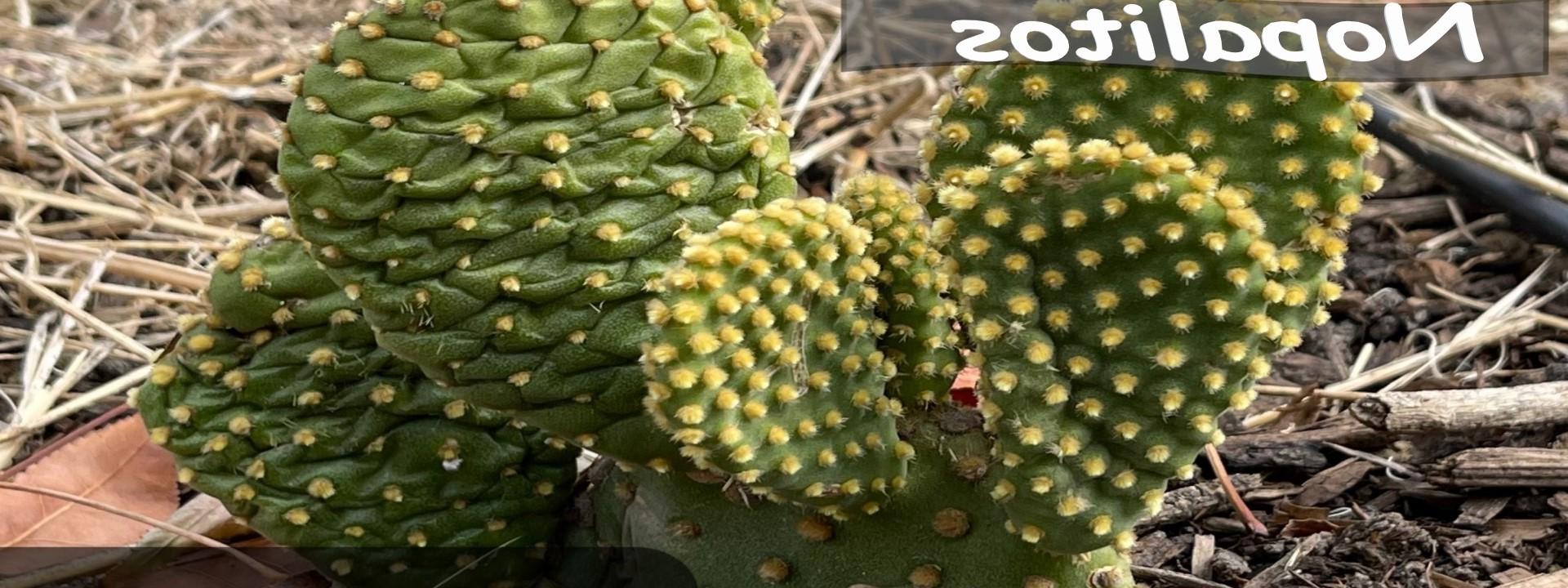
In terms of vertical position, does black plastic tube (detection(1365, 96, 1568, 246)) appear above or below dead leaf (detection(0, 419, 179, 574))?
below

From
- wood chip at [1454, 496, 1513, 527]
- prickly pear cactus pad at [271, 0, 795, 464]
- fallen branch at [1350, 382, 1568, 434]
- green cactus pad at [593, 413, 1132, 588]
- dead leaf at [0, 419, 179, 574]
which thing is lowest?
wood chip at [1454, 496, 1513, 527]

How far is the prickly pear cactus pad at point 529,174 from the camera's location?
1005 millimetres

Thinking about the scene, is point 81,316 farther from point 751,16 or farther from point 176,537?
point 751,16

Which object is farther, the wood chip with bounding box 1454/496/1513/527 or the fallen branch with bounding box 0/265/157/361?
the fallen branch with bounding box 0/265/157/361

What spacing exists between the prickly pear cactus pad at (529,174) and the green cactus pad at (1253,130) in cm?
21

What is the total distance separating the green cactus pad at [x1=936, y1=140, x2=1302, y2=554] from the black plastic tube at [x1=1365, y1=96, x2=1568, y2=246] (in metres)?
1.33

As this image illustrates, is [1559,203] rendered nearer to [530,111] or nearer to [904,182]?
[904,182]

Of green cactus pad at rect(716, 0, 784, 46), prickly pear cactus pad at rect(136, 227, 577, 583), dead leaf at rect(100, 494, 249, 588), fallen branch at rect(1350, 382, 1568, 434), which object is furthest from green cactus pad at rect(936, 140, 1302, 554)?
dead leaf at rect(100, 494, 249, 588)

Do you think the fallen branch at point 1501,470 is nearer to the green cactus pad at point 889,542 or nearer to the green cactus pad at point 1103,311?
the green cactus pad at point 889,542

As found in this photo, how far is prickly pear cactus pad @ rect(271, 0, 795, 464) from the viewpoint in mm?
1005

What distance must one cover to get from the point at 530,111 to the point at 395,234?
139 mm

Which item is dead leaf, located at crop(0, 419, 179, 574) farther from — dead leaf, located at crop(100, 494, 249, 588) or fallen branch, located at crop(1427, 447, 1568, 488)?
fallen branch, located at crop(1427, 447, 1568, 488)

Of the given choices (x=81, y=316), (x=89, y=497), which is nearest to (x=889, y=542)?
(x=89, y=497)

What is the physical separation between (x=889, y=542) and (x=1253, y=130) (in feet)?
1.41
